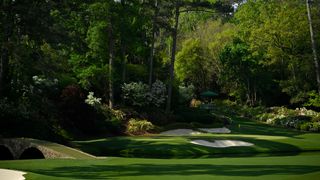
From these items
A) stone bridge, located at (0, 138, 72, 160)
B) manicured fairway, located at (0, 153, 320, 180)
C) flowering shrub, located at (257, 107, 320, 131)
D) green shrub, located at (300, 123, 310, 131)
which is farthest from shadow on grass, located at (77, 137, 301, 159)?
flowering shrub, located at (257, 107, 320, 131)

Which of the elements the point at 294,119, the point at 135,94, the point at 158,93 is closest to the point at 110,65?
the point at 135,94

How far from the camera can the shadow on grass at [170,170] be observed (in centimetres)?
1622

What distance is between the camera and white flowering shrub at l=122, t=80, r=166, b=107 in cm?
4403

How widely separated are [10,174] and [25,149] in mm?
7752

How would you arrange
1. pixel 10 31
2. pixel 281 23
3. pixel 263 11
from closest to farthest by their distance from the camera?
pixel 10 31
pixel 281 23
pixel 263 11

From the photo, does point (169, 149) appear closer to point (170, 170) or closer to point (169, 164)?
point (169, 164)

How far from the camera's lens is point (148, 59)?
51219 millimetres

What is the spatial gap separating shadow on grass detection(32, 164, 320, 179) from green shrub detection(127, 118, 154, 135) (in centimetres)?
1961

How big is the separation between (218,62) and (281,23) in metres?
23.7

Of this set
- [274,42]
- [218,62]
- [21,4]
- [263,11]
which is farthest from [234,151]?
[218,62]

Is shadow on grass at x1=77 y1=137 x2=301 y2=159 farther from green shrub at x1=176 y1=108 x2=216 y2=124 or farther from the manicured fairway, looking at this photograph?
green shrub at x1=176 y1=108 x2=216 y2=124

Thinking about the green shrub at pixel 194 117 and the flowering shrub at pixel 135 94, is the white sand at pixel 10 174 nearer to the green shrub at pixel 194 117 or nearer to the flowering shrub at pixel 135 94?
the flowering shrub at pixel 135 94

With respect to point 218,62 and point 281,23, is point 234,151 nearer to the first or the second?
point 281,23

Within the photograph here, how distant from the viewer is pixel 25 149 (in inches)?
924
